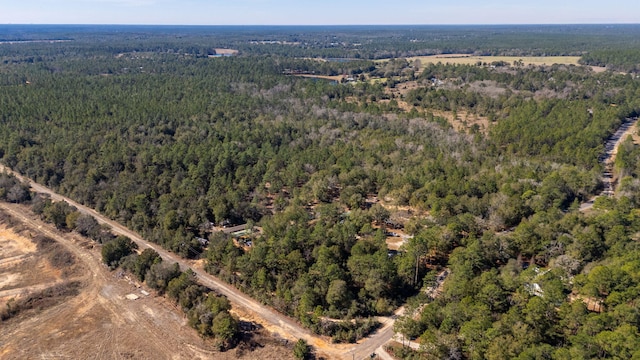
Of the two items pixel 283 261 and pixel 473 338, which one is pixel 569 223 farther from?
pixel 283 261

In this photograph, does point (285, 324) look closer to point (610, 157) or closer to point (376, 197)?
point (376, 197)

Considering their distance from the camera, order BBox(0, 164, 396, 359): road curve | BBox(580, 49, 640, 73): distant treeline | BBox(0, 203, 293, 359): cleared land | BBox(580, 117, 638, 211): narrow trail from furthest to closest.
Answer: BBox(580, 49, 640, 73): distant treeline → BBox(580, 117, 638, 211): narrow trail → BBox(0, 203, 293, 359): cleared land → BBox(0, 164, 396, 359): road curve

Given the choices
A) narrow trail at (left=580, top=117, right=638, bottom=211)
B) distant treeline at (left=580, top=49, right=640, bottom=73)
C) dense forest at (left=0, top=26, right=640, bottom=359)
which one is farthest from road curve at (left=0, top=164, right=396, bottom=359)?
distant treeline at (left=580, top=49, right=640, bottom=73)

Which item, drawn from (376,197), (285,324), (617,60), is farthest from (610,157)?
(617,60)

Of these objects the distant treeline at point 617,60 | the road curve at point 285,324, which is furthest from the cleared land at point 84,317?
the distant treeline at point 617,60

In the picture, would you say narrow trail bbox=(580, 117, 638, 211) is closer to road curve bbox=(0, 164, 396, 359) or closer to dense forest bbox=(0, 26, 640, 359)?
dense forest bbox=(0, 26, 640, 359)

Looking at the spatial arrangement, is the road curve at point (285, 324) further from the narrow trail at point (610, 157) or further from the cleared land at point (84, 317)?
the narrow trail at point (610, 157)

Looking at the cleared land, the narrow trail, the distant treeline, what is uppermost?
the distant treeline
